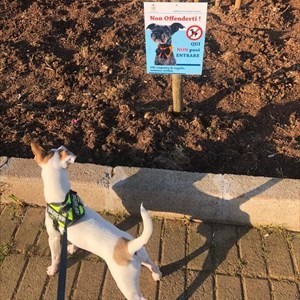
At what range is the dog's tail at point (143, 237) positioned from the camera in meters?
2.25

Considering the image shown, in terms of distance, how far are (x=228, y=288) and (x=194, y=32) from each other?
186cm

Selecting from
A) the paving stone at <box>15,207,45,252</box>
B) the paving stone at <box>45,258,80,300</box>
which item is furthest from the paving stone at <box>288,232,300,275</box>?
the paving stone at <box>15,207,45,252</box>

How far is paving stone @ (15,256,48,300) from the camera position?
9.43 feet

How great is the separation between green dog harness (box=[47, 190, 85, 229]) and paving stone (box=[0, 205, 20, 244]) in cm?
81

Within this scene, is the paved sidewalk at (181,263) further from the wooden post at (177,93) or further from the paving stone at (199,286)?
the wooden post at (177,93)

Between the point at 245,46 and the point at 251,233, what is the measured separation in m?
2.15

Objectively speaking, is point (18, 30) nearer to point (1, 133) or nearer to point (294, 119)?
point (1, 133)

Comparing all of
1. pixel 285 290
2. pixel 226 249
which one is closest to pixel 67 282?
pixel 226 249

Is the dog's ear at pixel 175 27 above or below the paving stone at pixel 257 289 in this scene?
above

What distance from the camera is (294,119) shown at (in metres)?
3.77

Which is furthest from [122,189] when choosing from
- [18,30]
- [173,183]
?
[18,30]

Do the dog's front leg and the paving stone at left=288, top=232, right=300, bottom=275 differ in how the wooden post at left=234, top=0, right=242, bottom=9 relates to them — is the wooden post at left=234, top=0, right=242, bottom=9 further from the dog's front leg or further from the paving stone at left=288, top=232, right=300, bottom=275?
the dog's front leg

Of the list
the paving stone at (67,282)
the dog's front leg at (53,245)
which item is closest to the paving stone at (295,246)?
the paving stone at (67,282)

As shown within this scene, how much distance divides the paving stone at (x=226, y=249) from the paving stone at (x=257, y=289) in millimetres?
133
